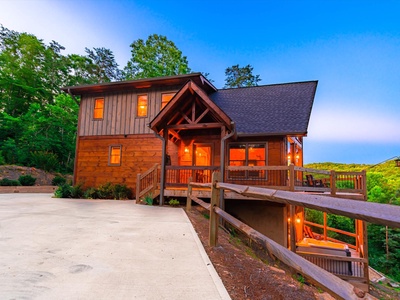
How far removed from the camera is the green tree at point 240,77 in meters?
33.4

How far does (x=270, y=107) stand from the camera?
12.2m

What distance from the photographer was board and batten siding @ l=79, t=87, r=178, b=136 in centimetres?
1285

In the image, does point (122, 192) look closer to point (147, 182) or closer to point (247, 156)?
point (147, 182)

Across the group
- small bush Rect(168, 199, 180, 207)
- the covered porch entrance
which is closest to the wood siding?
the covered porch entrance

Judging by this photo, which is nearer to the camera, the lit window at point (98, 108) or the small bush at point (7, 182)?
the lit window at point (98, 108)

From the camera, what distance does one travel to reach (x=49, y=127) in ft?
73.8

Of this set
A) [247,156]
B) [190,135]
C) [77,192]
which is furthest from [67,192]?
[247,156]

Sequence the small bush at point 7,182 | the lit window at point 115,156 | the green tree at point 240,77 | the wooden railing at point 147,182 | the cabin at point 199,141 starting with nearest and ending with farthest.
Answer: the cabin at point 199,141
the wooden railing at point 147,182
the lit window at point 115,156
the small bush at point 7,182
the green tree at point 240,77

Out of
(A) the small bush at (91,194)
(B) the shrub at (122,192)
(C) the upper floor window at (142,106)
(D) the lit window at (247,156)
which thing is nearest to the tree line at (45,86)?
(C) the upper floor window at (142,106)

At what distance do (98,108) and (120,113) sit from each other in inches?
65.6

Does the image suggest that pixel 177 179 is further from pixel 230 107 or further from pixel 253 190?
pixel 253 190

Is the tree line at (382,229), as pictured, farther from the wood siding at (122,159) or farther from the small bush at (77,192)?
the small bush at (77,192)

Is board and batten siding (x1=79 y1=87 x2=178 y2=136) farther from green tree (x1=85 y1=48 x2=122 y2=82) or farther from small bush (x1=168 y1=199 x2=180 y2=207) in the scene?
green tree (x1=85 y1=48 x2=122 y2=82)

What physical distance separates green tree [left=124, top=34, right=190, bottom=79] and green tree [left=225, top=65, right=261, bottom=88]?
8242 millimetres
